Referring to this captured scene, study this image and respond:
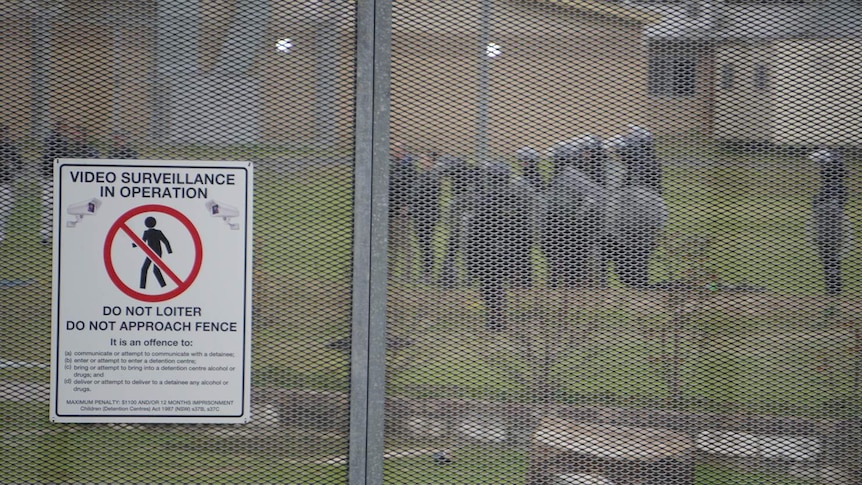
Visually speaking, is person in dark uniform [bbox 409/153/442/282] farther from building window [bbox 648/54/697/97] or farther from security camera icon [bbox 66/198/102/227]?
security camera icon [bbox 66/198/102/227]

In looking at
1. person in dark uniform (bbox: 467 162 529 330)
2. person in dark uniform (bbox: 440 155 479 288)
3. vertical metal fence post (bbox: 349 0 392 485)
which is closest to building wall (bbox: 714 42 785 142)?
person in dark uniform (bbox: 467 162 529 330)

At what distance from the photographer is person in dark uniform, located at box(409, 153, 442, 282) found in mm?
6000

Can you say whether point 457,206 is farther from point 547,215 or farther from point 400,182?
point 547,215

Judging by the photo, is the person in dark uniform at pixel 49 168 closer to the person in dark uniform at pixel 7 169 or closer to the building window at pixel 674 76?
the person in dark uniform at pixel 7 169

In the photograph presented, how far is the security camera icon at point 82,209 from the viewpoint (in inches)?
232

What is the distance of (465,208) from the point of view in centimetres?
600

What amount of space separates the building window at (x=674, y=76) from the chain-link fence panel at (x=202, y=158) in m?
1.24

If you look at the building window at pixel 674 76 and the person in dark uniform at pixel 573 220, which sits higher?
the building window at pixel 674 76

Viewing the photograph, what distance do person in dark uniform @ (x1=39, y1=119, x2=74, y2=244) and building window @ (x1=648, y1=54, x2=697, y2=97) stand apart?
93.5 inches

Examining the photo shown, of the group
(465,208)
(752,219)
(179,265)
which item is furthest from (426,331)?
(752,219)

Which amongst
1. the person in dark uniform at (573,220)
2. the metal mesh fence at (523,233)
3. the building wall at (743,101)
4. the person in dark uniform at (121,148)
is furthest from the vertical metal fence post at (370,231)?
the building wall at (743,101)

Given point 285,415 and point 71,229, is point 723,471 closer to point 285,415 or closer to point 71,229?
point 285,415

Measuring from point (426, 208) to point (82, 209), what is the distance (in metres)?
1.37

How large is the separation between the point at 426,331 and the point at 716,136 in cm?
141
